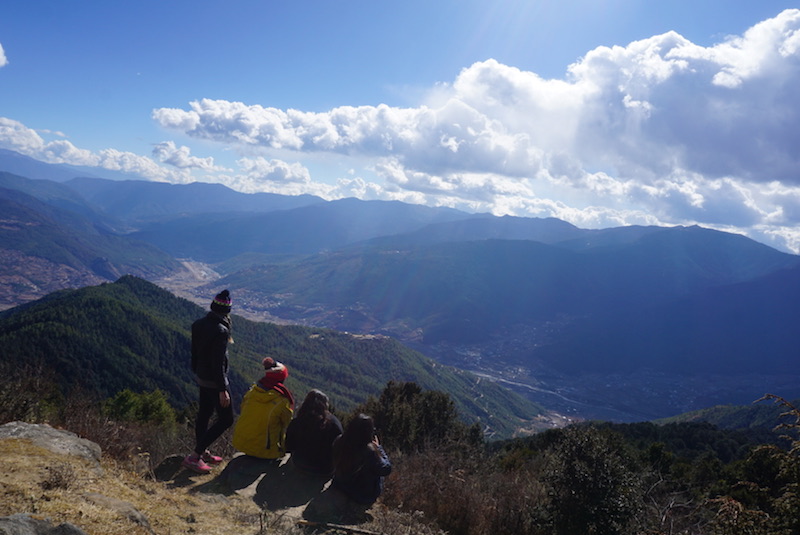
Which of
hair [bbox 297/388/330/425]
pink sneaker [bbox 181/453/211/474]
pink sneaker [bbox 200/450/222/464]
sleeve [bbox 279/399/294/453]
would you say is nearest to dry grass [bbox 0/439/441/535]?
pink sneaker [bbox 181/453/211/474]

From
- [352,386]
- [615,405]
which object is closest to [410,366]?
[352,386]

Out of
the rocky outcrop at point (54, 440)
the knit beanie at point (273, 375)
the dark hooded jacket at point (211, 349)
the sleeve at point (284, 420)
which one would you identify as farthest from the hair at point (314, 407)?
the rocky outcrop at point (54, 440)

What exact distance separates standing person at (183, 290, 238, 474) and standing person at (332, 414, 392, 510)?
195cm

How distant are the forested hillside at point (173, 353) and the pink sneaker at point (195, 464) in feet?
22.8

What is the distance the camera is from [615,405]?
187m

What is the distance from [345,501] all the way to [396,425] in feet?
36.1

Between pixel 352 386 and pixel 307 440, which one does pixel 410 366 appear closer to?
pixel 352 386

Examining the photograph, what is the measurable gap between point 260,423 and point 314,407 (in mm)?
923

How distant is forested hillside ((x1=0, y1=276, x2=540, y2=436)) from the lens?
234 feet

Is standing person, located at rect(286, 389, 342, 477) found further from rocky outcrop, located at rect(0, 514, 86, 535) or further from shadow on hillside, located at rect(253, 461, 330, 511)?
rocky outcrop, located at rect(0, 514, 86, 535)

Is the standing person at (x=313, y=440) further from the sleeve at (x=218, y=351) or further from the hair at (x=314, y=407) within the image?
the sleeve at (x=218, y=351)

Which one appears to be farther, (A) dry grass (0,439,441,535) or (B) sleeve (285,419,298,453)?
(B) sleeve (285,419,298,453)

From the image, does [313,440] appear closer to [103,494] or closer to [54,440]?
[103,494]

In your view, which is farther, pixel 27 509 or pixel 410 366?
pixel 410 366
